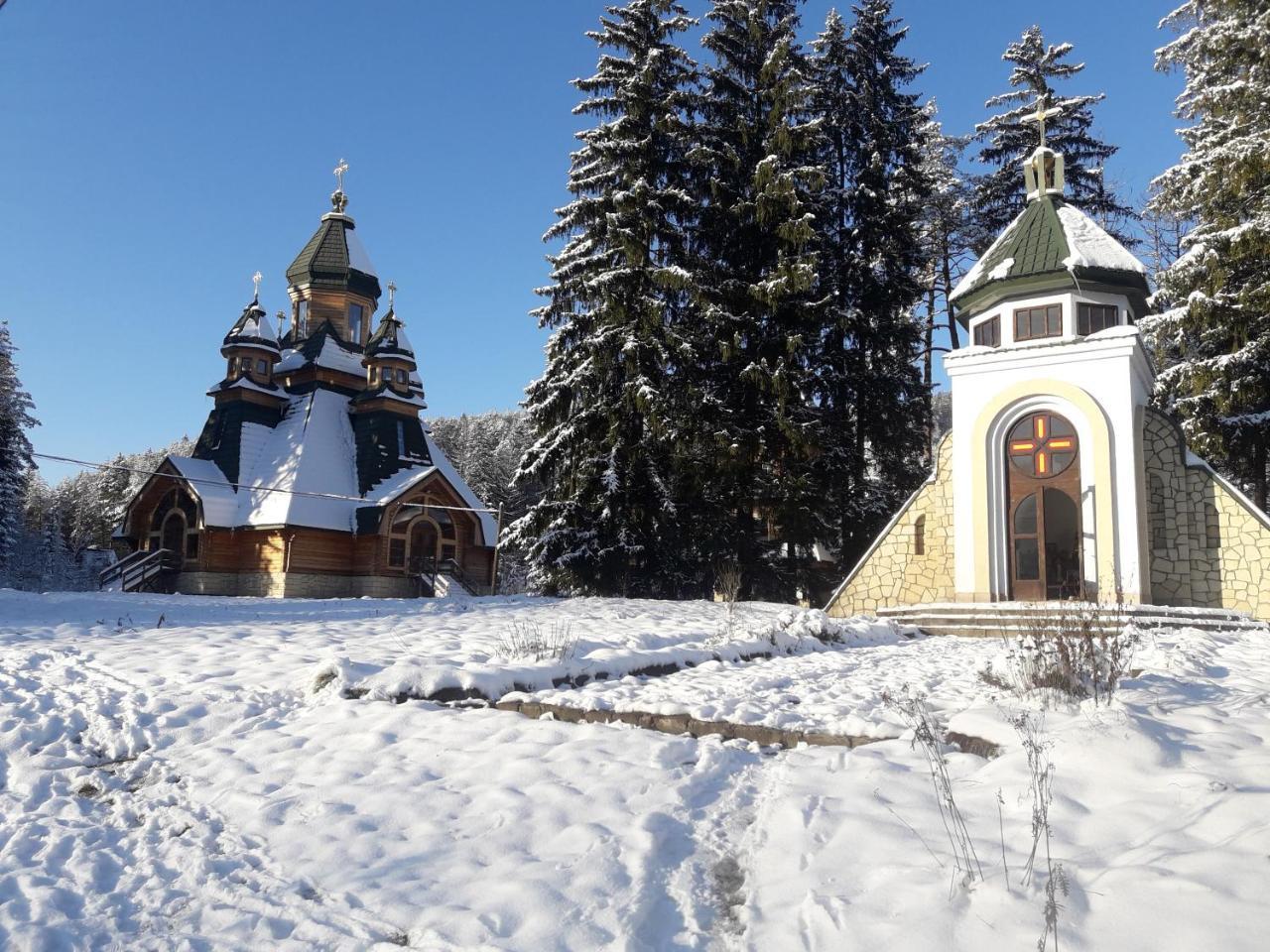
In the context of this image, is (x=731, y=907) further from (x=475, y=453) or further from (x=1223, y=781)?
(x=475, y=453)

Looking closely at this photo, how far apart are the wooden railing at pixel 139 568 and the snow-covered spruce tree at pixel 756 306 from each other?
1732 cm

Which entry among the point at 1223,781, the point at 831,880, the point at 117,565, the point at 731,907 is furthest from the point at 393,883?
the point at 117,565

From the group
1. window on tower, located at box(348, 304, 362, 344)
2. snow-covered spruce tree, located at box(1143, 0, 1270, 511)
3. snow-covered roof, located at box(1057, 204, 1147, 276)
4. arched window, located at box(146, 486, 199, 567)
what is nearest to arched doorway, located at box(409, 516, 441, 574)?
arched window, located at box(146, 486, 199, 567)

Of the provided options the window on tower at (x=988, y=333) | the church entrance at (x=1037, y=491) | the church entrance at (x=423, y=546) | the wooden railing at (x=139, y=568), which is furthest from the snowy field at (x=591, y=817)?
the wooden railing at (x=139, y=568)

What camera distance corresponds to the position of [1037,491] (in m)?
15.8

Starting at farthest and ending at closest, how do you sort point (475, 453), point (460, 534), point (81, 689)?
point (475, 453) < point (460, 534) < point (81, 689)

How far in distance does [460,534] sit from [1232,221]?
22.1 meters

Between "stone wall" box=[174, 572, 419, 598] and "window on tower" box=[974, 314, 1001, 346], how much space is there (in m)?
17.7

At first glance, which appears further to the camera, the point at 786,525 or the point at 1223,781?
the point at 786,525

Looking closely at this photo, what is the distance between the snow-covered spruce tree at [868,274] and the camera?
861 inches

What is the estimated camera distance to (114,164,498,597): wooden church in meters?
25.9

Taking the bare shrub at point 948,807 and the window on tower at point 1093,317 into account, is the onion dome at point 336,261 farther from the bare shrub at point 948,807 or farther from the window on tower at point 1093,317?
the bare shrub at point 948,807

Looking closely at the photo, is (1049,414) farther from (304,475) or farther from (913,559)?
(304,475)

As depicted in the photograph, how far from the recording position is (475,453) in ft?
177
